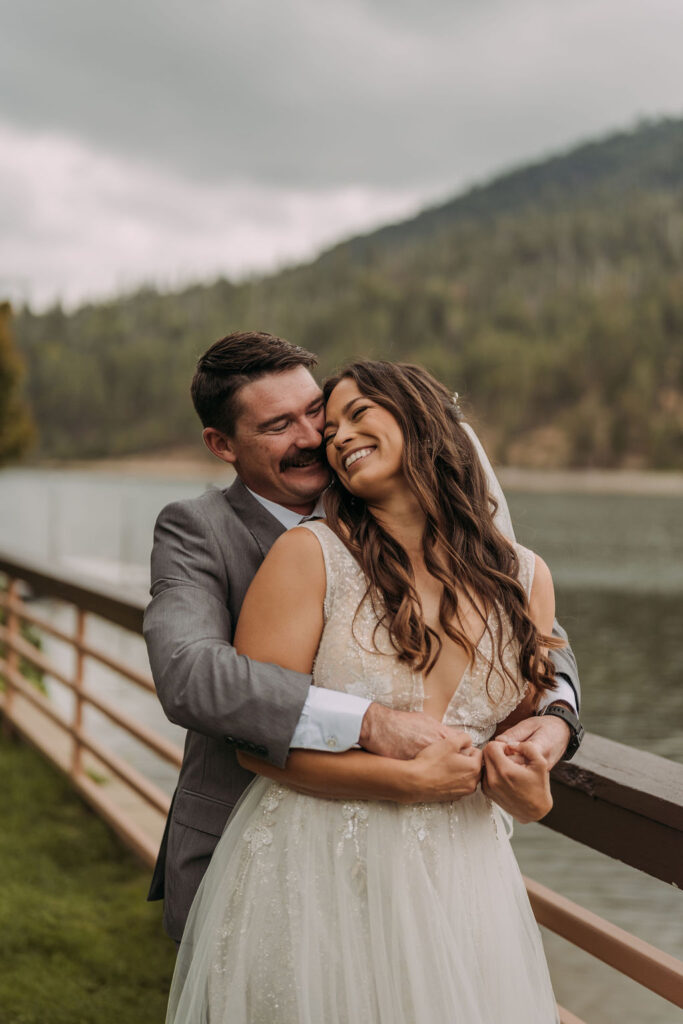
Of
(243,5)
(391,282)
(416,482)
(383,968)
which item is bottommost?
(383,968)

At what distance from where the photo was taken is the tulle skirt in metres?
1.42

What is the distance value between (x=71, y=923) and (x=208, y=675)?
233 cm

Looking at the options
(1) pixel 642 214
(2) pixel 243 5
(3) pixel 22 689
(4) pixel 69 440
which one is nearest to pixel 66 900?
(3) pixel 22 689

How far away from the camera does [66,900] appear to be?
3.55 metres

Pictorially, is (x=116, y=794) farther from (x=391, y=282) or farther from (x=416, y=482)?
(x=391, y=282)

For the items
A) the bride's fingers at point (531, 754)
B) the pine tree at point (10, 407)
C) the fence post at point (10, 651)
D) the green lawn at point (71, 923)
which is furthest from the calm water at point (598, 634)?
the pine tree at point (10, 407)

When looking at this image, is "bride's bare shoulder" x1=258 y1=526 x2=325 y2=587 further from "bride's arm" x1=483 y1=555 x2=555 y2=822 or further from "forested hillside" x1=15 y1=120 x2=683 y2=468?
"forested hillside" x1=15 y1=120 x2=683 y2=468

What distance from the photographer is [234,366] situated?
1799 mm

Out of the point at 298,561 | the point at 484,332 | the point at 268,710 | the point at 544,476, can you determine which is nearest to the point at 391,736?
the point at 268,710

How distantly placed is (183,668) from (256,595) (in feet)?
0.50

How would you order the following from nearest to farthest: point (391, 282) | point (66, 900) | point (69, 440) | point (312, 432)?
point (312, 432) < point (66, 900) < point (69, 440) < point (391, 282)

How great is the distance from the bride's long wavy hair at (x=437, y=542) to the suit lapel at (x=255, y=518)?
207 mm

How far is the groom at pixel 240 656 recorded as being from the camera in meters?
1.43

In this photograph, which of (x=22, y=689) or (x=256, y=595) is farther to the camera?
(x=22, y=689)
